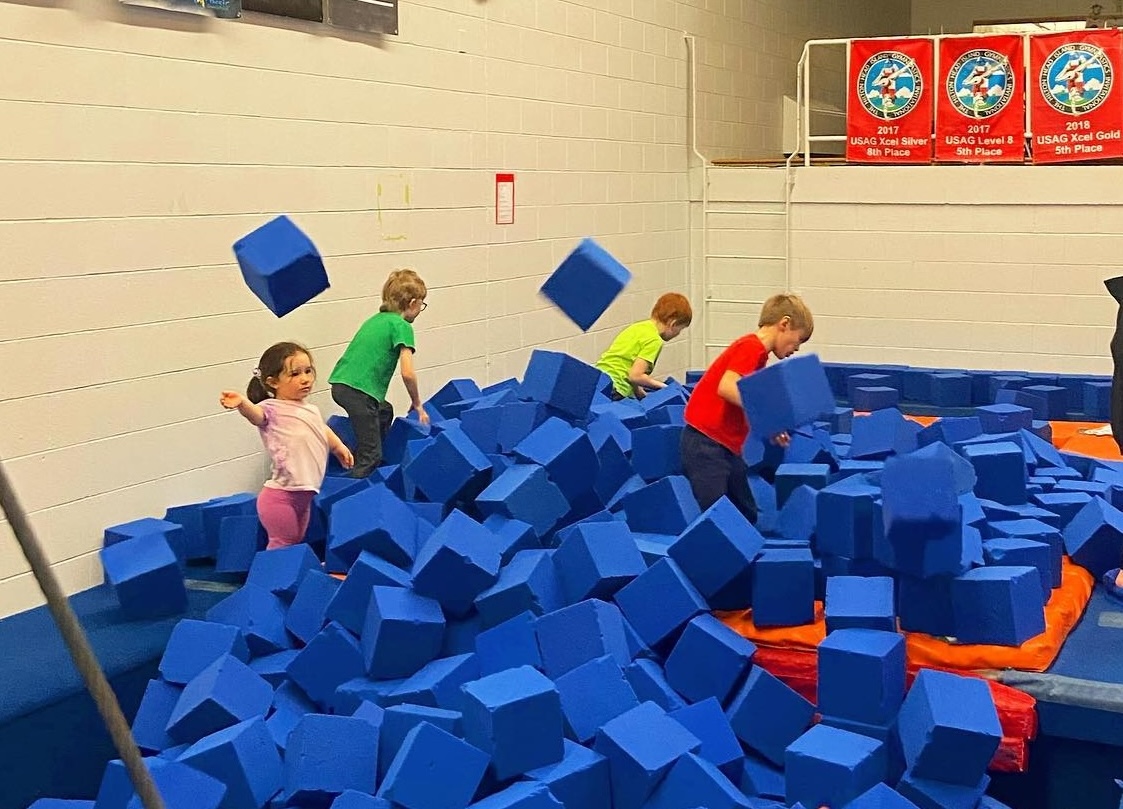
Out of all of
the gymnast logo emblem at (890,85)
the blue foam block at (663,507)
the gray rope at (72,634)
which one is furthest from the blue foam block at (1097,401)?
the gray rope at (72,634)

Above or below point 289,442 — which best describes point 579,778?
below

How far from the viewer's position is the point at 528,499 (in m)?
4.24

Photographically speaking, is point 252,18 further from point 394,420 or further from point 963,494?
point 963,494

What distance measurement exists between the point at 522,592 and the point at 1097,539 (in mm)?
1871

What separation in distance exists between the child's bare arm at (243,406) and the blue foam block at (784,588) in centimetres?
166

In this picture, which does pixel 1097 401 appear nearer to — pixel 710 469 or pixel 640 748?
pixel 710 469

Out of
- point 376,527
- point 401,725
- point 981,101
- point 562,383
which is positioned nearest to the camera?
point 401,725

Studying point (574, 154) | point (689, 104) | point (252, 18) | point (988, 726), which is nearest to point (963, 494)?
point (988, 726)

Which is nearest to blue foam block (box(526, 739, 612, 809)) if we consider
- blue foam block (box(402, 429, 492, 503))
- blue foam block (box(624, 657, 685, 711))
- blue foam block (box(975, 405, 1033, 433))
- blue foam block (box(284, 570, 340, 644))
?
blue foam block (box(624, 657, 685, 711))

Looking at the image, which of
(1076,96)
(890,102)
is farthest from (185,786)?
(1076,96)

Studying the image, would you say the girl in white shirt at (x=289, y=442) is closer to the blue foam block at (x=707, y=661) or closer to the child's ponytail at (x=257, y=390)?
the child's ponytail at (x=257, y=390)

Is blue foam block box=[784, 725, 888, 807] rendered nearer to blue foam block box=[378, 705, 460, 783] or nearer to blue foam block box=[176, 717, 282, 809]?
blue foam block box=[378, 705, 460, 783]

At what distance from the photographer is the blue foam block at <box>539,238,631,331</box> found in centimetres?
423

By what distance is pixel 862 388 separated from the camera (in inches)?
277
